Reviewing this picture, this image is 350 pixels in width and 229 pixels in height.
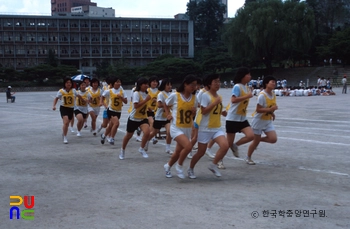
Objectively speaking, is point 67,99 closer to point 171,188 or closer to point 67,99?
point 67,99

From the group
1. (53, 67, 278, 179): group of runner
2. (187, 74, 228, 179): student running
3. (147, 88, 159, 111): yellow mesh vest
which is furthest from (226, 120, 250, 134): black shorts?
(147, 88, 159, 111): yellow mesh vest

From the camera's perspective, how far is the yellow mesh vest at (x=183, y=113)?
7723mm

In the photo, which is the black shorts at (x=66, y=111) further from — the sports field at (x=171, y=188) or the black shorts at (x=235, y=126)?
the black shorts at (x=235, y=126)

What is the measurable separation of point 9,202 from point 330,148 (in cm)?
745

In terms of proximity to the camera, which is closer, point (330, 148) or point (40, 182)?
point (40, 182)

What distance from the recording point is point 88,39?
9281cm

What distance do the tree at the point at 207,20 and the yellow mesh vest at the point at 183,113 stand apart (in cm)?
9386

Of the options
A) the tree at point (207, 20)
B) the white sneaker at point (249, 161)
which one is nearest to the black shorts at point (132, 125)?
the white sneaker at point (249, 161)

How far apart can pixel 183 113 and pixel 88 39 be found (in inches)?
3476

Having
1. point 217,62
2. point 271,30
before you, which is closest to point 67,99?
point 271,30

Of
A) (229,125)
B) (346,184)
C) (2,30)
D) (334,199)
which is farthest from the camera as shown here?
(2,30)

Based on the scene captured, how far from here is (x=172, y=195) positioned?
6613 mm

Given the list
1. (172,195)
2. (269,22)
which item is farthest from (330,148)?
(269,22)

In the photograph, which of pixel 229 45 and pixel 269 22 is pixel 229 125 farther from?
pixel 229 45
